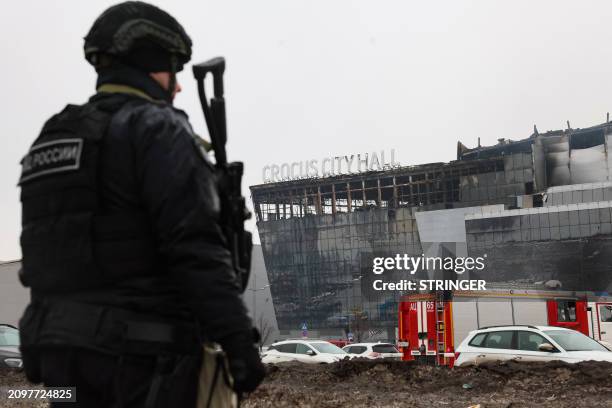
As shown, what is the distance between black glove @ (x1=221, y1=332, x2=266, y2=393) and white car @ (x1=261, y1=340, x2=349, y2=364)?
76.2 ft

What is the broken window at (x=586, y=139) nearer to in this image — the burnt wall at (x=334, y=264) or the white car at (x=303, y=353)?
the burnt wall at (x=334, y=264)

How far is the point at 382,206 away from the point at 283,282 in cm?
1667

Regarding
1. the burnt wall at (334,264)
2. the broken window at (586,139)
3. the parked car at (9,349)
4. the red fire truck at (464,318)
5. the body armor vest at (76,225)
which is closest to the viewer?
the body armor vest at (76,225)

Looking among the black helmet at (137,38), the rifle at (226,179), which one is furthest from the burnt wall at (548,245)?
the black helmet at (137,38)

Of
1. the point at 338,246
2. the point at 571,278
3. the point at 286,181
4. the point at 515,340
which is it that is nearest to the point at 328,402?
the point at 515,340

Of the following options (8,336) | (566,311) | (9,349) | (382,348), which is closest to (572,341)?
(566,311)

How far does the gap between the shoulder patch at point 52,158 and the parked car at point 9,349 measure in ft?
49.2

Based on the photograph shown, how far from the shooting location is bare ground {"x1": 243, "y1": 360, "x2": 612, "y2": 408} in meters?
9.82

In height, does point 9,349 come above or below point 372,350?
above

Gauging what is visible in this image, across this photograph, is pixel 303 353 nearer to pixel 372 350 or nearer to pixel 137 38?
pixel 372 350

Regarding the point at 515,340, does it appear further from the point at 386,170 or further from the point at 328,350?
the point at 386,170

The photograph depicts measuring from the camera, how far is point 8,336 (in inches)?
736

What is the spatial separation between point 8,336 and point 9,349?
2.80ft

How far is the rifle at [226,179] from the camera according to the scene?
8.95 feet
